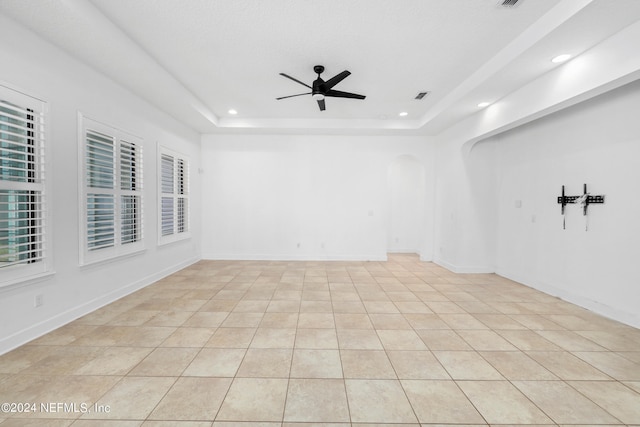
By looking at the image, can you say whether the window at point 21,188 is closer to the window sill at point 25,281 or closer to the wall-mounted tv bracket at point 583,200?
the window sill at point 25,281

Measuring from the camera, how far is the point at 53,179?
9.16 ft

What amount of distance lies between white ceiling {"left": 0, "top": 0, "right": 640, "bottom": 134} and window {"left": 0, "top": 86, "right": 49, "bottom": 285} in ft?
2.76

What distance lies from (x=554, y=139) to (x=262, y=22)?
4491mm

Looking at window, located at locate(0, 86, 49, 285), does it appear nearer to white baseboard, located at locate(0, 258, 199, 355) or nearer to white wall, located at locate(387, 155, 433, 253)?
white baseboard, located at locate(0, 258, 199, 355)

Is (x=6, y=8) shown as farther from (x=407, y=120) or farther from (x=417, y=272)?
(x=417, y=272)

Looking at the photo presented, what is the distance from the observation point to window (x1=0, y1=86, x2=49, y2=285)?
2344mm

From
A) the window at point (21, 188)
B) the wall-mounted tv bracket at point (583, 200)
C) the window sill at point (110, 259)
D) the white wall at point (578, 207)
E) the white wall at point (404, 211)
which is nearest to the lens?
the window at point (21, 188)

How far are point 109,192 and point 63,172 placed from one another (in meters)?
0.62

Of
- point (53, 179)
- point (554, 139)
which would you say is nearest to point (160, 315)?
point (53, 179)

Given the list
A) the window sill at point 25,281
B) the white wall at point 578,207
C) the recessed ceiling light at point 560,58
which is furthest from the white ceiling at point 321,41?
the window sill at point 25,281

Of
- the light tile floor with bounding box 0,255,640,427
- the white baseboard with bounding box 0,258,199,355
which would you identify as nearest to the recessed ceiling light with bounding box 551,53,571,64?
the light tile floor with bounding box 0,255,640,427

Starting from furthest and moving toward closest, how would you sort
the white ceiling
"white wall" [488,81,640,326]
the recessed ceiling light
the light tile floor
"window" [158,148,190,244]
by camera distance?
"window" [158,148,190,244]
"white wall" [488,81,640,326]
the recessed ceiling light
the white ceiling
the light tile floor

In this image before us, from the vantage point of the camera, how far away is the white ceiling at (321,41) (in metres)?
2.45

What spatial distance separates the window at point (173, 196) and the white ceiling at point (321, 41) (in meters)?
1.15
